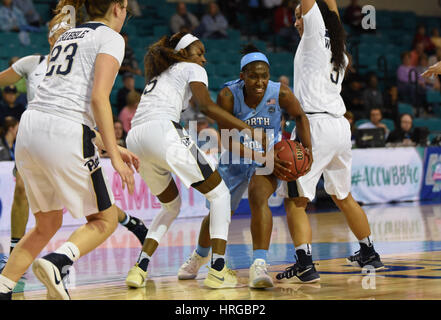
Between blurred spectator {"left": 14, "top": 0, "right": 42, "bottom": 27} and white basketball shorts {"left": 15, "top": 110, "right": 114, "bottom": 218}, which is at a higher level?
blurred spectator {"left": 14, "top": 0, "right": 42, "bottom": 27}

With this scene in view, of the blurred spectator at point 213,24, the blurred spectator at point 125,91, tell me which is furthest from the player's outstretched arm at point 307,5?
the blurred spectator at point 213,24

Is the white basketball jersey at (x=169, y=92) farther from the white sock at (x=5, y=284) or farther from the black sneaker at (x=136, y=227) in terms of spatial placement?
the white sock at (x=5, y=284)

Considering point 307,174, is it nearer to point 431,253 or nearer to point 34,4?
point 431,253

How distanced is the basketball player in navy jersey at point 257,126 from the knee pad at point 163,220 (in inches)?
13.9

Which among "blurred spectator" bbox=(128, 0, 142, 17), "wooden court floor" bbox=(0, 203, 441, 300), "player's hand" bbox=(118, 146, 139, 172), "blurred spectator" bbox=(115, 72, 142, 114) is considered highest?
"blurred spectator" bbox=(128, 0, 142, 17)

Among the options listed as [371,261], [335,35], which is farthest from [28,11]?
[371,261]

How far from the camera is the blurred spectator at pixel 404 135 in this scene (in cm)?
1230

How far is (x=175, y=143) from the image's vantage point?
470 centimetres

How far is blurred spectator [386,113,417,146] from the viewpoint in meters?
12.3

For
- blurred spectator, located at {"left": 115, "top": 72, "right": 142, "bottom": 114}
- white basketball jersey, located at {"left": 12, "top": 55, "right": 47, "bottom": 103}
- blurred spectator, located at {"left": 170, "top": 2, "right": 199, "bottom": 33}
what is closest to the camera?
white basketball jersey, located at {"left": 12, "top": 55, "right": 47, "bottom": 103}

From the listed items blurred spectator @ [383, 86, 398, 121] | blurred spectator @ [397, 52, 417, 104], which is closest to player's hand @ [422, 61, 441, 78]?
blurred spectator @ [383, 86, 398, 121]

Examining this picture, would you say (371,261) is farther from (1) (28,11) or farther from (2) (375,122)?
(1) (28,11)

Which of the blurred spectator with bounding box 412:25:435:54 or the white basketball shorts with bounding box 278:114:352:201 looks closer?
the white basketball shorts with bounding box 278:114:352:201

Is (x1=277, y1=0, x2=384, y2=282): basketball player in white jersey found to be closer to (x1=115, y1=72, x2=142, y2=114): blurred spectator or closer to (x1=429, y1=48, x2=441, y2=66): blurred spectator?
(x1=115, y1=72, x2=142, y2=114): blurred spectator
